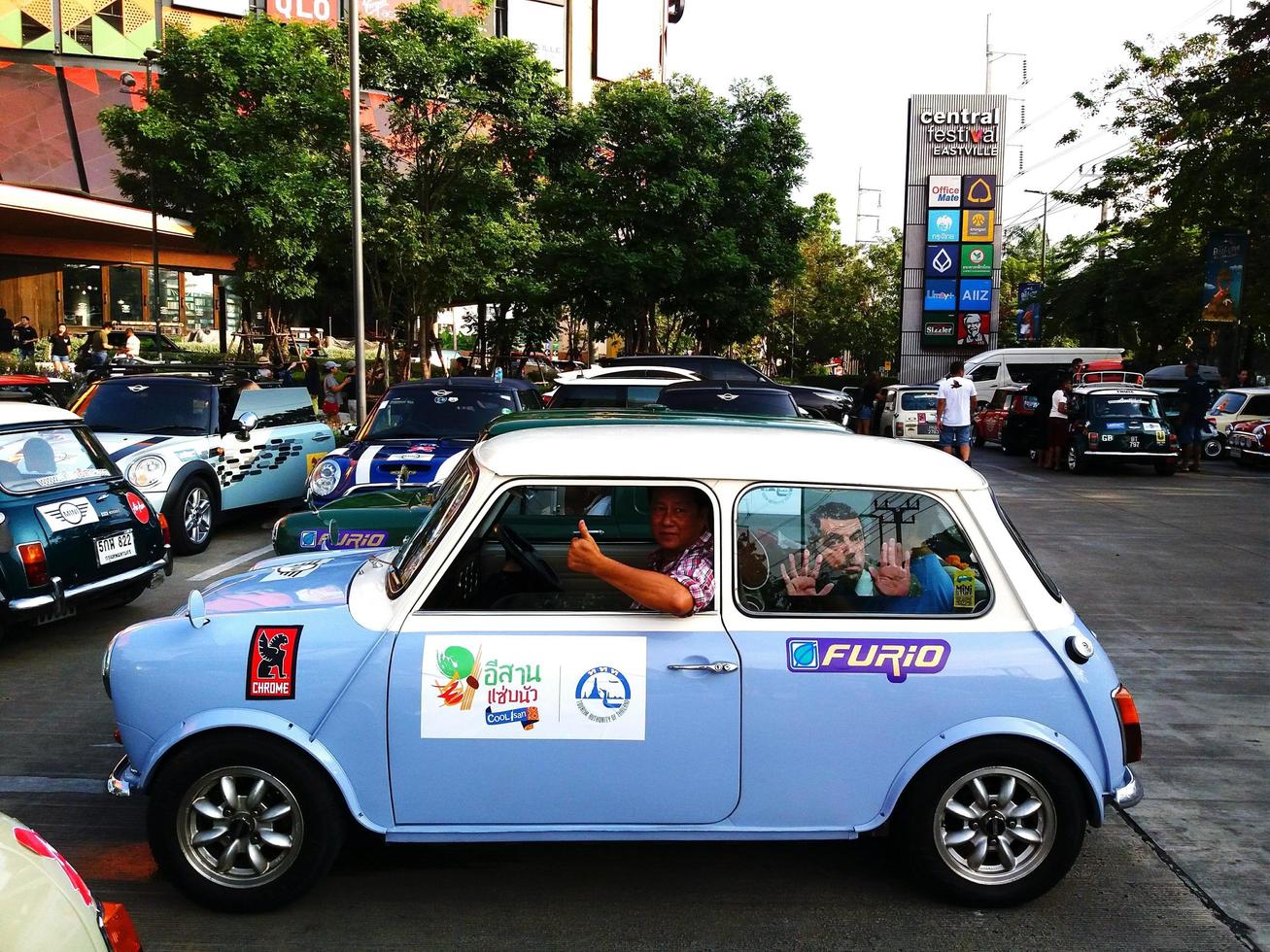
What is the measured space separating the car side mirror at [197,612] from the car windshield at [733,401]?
8397 millimetres

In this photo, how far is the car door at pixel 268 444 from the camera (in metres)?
12.0

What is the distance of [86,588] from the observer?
24.6ft

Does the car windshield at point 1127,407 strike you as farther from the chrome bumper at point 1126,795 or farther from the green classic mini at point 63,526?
the chrome bumper at point 1126,795

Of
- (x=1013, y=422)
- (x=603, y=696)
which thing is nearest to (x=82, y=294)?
(x=1013, y=422)

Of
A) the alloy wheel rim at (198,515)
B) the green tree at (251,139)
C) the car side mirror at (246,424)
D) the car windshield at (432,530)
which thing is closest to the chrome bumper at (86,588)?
the alloy wheel rim at (198,515)

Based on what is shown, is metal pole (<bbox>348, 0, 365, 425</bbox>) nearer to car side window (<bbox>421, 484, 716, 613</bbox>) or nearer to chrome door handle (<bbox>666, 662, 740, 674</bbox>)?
car side window (<bbox>421, 484, 716, 613</bbox>)

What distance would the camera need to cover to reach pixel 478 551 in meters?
4.10

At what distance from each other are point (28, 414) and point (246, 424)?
3.73m

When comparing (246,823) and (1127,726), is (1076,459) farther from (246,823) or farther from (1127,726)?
(246,823)

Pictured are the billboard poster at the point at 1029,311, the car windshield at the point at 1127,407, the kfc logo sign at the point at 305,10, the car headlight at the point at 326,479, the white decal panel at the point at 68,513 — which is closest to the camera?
the white decal panel at the point at 68,513

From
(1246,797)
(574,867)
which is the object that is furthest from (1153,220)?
(574,867)

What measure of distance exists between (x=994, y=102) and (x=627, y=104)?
1808 centimetres

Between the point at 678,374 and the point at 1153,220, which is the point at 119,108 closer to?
the point at 678,374

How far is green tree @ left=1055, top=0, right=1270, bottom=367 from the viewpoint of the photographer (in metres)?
25.0
